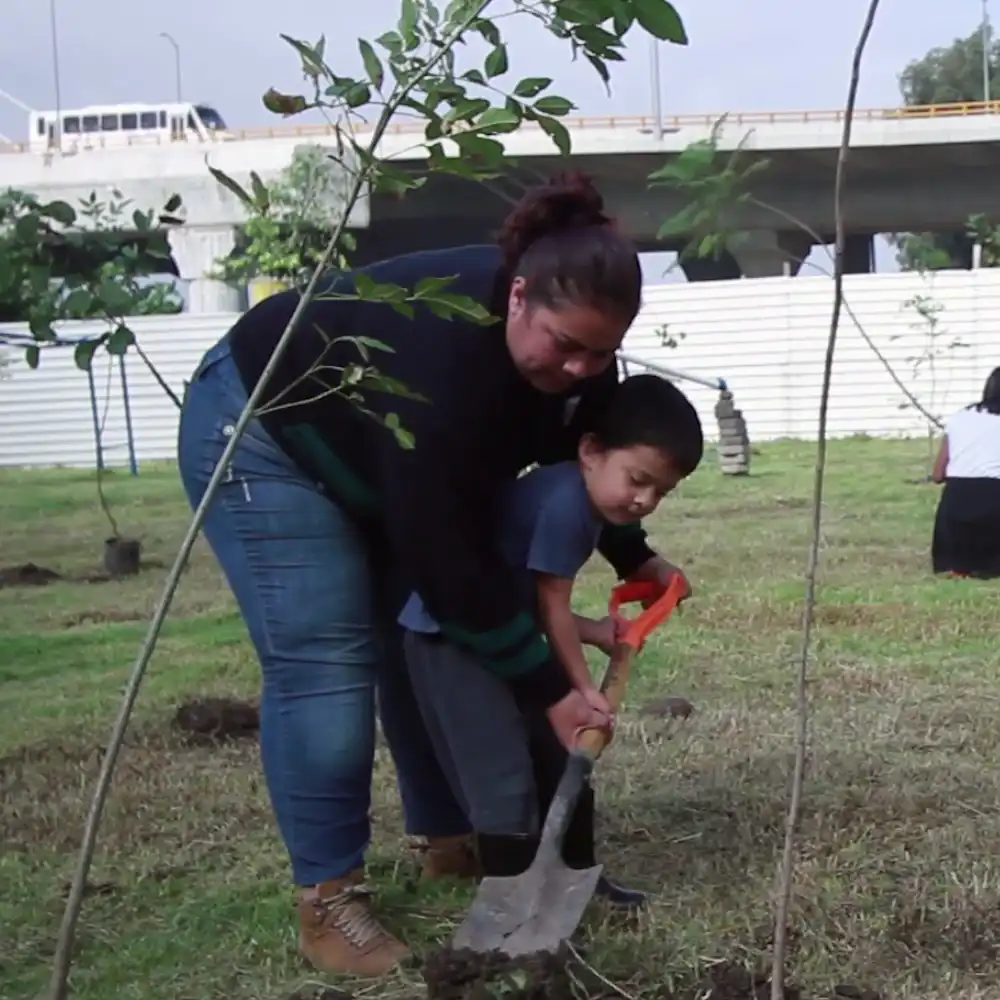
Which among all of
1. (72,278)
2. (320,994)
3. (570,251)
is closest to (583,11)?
(570,251)

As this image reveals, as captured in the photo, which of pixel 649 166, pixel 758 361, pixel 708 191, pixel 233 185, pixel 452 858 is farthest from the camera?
pixel 649 166

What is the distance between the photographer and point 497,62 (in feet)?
5.34

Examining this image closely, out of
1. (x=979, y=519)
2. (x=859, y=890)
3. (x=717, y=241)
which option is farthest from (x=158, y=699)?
(x=979, y=519)

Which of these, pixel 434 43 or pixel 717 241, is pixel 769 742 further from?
pixel 434 43

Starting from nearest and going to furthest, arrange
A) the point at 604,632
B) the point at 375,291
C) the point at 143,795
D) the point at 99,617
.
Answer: the point at 375,291
the point at 604,632
the point at 143,795
the point at 99,617

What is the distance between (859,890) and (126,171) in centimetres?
2256

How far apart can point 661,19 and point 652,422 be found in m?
0.84

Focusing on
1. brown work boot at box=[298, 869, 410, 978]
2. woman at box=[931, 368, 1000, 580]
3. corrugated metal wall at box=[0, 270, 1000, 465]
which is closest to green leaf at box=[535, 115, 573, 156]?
brown work boot at box=[298, 869, 410, 978]

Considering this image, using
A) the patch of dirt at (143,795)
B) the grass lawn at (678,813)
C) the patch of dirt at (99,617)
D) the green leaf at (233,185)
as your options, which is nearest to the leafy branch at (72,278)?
the green leaf at (233,185)

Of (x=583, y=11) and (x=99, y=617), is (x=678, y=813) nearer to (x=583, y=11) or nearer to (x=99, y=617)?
(x=583, y=11)

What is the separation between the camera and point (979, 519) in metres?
6.16

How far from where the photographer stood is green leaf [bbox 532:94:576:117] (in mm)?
1655

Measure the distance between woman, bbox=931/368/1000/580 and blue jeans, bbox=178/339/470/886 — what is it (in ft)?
14.0

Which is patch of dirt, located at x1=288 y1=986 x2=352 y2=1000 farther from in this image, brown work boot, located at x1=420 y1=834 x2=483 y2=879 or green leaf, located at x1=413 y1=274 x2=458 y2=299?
green leaf, located at x1=413 y1=274 x2=458 y2=299
